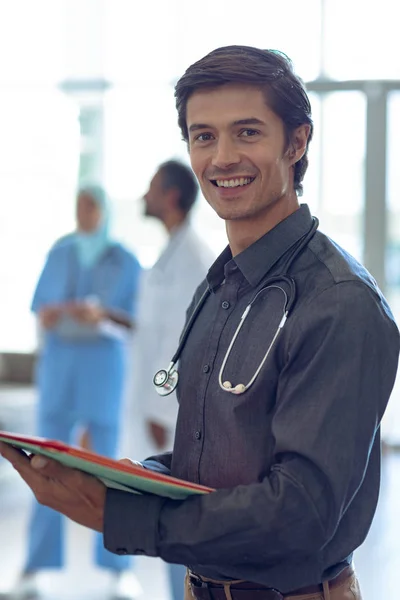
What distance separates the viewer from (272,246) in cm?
119

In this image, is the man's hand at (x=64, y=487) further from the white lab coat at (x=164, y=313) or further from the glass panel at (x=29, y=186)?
the glass panel at (x=29, y=186)

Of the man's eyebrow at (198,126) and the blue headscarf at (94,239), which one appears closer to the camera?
the man's eyebrow at (198,126)

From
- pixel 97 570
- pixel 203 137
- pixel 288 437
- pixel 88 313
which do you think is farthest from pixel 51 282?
pixel 288 437

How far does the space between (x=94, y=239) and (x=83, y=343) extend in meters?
0.45

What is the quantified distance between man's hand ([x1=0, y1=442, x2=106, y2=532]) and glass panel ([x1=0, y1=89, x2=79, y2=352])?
5.45 m

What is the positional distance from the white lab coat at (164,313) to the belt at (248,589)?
165 centimetres

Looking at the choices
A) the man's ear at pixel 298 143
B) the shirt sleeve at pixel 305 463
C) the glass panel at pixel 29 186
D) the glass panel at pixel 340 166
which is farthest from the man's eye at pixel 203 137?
the glass panel at pixel 29 186

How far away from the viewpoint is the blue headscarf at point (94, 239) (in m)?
3.81

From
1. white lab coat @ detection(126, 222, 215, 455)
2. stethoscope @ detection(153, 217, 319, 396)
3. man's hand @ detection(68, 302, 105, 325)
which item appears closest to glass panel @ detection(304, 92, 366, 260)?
man's hand @ detection(68, 302, 105, 325)

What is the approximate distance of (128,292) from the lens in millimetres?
3619

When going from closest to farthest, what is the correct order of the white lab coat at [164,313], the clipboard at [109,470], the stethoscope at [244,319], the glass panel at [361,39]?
Result: the clipboard at [109,470]
the stethoscope at [244,319]
the white lab coat at [164,313]
the glass panel at [361,39]

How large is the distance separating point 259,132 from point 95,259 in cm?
271

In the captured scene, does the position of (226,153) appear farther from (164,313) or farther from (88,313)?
(88,313)

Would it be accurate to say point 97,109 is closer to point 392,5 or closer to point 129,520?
point 392,5
